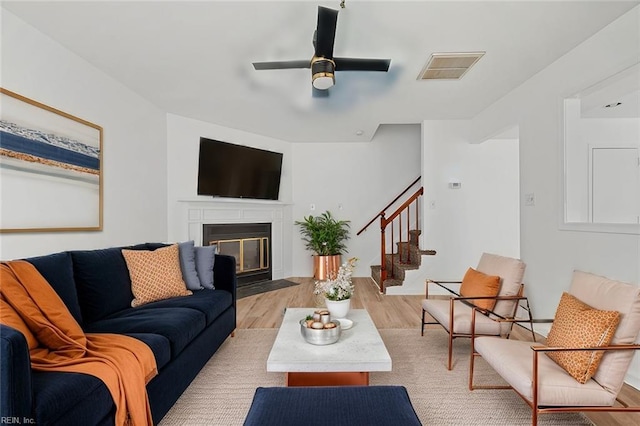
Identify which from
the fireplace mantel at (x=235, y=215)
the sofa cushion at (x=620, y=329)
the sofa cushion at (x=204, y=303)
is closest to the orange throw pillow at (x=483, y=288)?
the sofa cushion at (x=620, y=329)

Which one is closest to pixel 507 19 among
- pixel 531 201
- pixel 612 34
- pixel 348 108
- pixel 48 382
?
pixel 612 34

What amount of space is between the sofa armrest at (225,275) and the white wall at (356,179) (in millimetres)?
3266

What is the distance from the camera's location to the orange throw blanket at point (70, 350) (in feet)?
5.08

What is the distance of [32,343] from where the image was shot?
1.61 m

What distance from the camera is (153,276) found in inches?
110

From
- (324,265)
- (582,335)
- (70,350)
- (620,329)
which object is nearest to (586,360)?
(582,335)

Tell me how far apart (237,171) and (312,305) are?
247 centimetres

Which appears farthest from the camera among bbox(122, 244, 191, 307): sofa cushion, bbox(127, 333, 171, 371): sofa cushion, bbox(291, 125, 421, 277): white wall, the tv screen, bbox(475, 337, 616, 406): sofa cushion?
Result: bbox(291, 125, 421, 277): white wall

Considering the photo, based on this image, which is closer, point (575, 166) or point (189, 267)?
point (575, 166)

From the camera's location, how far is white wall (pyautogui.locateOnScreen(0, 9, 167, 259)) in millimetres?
2424

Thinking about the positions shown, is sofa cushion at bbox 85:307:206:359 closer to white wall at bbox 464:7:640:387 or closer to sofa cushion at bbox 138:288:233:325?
sofa cushion at bbox 138:288:233:325

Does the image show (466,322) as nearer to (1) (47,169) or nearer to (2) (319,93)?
(2) (319,93)

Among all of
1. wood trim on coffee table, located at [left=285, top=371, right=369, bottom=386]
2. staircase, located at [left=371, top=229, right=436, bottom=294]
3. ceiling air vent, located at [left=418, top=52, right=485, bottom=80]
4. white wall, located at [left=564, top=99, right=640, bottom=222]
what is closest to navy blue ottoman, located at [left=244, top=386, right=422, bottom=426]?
wood trim on coffee table, located at [left=285, top=371, right=369, bottom=386]

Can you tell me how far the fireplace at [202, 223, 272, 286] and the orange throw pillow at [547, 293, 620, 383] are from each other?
14.6 ft
